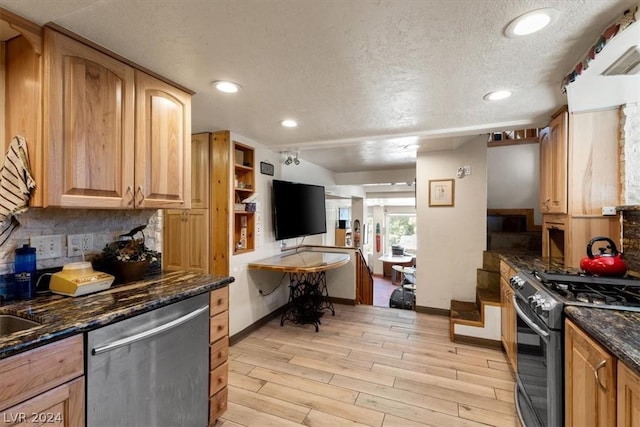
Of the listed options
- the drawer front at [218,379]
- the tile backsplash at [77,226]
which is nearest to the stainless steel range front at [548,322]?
the drawer front at [218,379]

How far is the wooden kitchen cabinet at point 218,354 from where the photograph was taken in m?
1.72

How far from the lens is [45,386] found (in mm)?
979

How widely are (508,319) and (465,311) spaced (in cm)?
76

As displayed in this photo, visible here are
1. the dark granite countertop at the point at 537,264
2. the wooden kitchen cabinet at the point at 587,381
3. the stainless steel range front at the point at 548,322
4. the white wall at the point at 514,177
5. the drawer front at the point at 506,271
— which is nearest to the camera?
the wooden kitchen cabinet at the point at 587,381

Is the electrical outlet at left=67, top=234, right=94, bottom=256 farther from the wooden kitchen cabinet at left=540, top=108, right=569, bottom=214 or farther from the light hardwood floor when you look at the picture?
the wooden kitchen cabinet at left=540, top=108, right=569, bottom=214

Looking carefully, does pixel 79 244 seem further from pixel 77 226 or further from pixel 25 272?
pixel 25 272

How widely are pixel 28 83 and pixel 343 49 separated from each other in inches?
58.7

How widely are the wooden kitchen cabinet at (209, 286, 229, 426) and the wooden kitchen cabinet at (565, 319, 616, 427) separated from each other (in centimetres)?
185

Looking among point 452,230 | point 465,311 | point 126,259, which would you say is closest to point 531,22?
point 126,259

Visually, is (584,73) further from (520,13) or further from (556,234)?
(556,234)

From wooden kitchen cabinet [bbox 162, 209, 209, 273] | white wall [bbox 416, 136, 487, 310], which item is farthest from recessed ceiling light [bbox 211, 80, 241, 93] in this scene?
white wall [bbox 416, 136, 487, 310]

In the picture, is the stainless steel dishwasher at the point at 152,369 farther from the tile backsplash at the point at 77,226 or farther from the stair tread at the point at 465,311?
the stair tread at the point at 465,311

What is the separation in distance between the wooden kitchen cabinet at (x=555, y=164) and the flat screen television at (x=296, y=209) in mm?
2709

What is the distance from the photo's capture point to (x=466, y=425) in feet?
5.99
